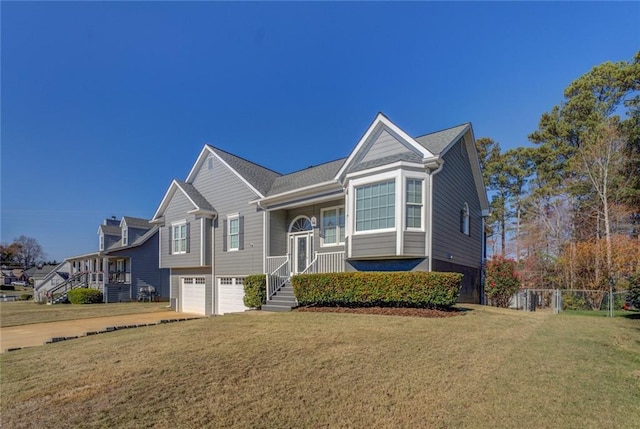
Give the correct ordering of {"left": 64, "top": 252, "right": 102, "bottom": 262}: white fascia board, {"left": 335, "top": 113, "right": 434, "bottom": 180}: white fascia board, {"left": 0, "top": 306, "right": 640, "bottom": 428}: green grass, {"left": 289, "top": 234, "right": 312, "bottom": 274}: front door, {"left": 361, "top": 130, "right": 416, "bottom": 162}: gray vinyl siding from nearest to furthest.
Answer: {"left": 0, "top": 306, "right": 640, "bottom": 428}: green grass → {"left": 335, "top": 113, "right": 434, "bottom": 180}: white fascia board → {"left": 361, "top": 130, "right": 416, "bottom": 162}: gray vinyl siding → {"left": 289, "top": 234, "right": 312, "bottom": 274}: front door → {"left": 64, "top": 252, "right": 102, "bottom": 262}: white fascia board

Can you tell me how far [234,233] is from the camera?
17.3 m

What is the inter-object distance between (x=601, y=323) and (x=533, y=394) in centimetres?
846

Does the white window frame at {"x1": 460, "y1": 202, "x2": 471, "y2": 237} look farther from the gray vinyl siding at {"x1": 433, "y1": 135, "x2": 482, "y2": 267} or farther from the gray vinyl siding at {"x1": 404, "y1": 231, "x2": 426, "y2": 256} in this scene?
the gray vinyl siding at {"x1": 404, "y1": 231, "x2": 426, "y2": 256}

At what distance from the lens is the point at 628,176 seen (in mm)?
19844

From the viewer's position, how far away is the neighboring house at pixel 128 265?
28562 millimetres

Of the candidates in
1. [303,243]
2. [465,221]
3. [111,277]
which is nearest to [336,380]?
[303,243]

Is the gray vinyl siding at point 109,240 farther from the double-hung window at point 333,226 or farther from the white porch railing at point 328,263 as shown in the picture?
the white porch railing at point 328,263

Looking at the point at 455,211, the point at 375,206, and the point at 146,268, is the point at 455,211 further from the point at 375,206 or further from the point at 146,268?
the point at 146,268

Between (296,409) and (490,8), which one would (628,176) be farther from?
(296,409)

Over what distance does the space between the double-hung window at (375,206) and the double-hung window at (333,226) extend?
2.23 meters

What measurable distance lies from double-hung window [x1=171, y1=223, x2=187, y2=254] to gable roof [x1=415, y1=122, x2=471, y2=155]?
13771 mm

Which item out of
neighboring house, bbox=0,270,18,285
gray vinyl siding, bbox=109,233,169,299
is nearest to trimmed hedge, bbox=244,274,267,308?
gray vinyl siding, bbox=109,233,169,299

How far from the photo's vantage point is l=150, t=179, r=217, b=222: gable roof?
17.7 meters

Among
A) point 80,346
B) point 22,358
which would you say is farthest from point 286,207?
point 22,358
